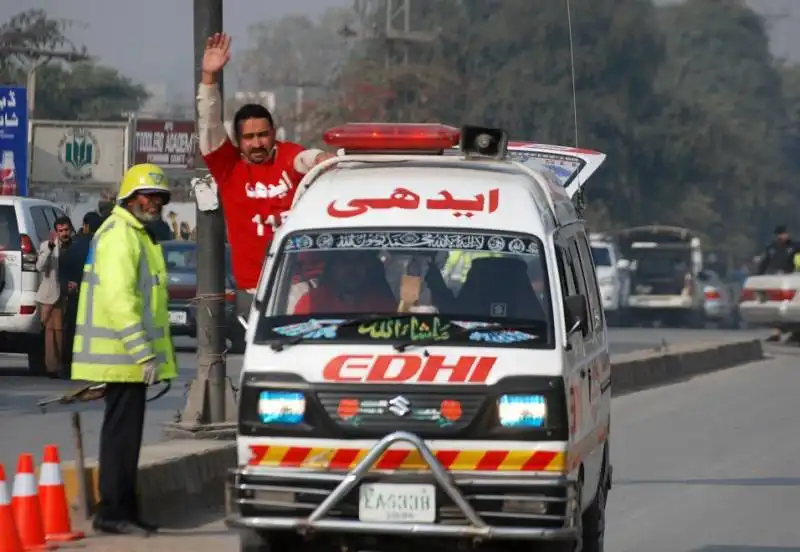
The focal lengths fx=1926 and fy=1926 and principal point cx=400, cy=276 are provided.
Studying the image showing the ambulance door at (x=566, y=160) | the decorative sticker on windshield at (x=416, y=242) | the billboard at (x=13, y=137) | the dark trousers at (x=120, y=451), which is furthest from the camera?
the billboard at (x=13, y=137)

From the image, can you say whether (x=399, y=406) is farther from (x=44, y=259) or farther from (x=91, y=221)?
(x=91, y=221)

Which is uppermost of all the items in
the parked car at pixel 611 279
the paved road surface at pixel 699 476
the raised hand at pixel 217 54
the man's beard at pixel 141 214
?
the parked car at pixel 611 279

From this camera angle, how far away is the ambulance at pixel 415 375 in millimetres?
7734

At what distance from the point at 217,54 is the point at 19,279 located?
10.8m

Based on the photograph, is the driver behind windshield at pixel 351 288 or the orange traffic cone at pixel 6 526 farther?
the orange traffic cone at pixel 6 526

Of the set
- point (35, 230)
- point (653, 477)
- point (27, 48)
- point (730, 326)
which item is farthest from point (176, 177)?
A: point (653, 477)

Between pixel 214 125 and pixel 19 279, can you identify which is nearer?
pixel 214 125

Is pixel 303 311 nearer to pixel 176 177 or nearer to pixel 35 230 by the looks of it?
pixel 35 230

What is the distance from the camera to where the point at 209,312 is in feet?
42.6

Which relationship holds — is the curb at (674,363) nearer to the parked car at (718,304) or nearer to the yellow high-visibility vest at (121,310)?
the yellow high-visibility vest at (121,310)

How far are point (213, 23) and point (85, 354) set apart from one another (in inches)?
152

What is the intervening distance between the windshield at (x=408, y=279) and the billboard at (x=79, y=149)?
45.8 metres

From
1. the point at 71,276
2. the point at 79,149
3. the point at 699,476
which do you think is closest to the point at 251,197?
the point at 699,476

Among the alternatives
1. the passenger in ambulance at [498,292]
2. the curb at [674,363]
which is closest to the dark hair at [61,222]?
the curb at [674,363]
